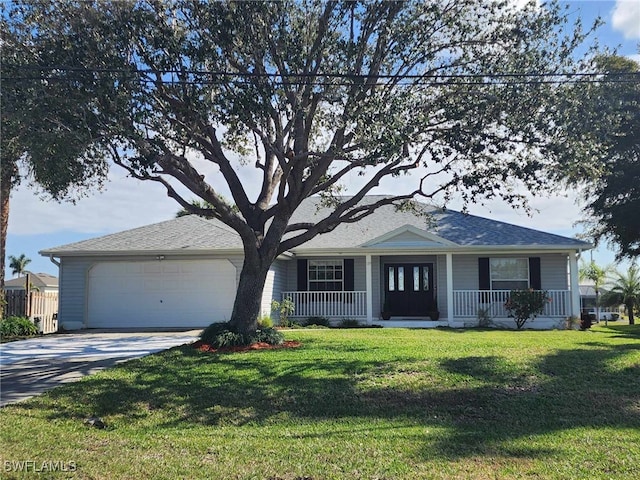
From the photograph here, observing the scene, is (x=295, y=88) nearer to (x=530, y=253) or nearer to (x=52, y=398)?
(x=52, y=398)

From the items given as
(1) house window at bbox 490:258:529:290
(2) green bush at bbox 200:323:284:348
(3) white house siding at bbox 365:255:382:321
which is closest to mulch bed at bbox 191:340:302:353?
(2) green bush at bbox 200:323:284:348

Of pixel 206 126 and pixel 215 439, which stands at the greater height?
pixel 206 126

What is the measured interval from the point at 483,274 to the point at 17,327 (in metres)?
15.8

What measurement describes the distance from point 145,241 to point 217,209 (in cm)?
817

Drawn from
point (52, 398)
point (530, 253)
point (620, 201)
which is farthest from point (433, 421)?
point (620, 201)

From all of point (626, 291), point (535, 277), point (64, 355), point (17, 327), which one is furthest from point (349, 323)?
point (626, 291)

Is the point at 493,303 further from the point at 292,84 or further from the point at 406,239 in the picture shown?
the point at 292,84

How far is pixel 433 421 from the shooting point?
7.82 metres

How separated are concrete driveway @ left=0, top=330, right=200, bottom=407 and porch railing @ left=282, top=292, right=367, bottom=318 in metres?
4.48

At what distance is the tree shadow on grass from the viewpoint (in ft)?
25.4

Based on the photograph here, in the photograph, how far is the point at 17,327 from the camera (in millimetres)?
17922

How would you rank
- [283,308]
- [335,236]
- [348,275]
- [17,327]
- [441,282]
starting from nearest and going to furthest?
[17,327]
[283,308]
[441,282]
[348,275]
[335,236]

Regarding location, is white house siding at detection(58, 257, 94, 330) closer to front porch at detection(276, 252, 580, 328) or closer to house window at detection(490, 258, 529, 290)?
front porch at detection(276, 252, 580, 328)

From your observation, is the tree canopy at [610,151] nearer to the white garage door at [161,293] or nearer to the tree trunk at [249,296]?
the tree trunk at [249,296]
